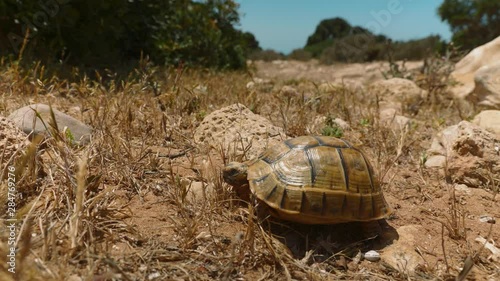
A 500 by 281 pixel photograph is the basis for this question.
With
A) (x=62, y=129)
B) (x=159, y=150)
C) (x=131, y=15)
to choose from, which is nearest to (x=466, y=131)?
(x=159, y=150)

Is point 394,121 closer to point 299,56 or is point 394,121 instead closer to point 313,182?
point 313,182

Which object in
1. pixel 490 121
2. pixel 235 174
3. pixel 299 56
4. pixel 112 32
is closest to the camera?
pixel 235 174

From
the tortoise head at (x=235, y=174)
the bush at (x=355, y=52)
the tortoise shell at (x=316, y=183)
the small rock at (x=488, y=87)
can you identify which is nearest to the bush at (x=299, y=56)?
the bush at (x=355, y=52)

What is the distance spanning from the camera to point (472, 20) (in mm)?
14039

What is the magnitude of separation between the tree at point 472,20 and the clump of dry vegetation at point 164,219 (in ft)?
41.6

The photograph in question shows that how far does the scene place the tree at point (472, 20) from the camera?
13.6m

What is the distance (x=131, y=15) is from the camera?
5.50 metres

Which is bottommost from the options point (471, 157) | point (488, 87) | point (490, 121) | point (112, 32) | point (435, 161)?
point (435, 161)

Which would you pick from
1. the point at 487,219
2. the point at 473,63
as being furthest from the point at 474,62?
the point at 487,219

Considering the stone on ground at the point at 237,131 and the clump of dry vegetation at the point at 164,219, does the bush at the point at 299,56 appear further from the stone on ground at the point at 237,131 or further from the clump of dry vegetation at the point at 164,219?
the clump of dry vegetation at the point at 164,219

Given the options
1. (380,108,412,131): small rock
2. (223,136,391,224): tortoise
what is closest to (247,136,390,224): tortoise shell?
(223,136,391,224): tortoise

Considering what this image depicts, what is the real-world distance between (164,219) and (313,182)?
28.7 inches

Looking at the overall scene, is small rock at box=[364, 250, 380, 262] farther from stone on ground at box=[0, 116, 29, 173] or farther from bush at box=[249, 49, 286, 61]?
bush at box=[249, 49, 286, 61]

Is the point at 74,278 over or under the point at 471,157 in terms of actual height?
under
